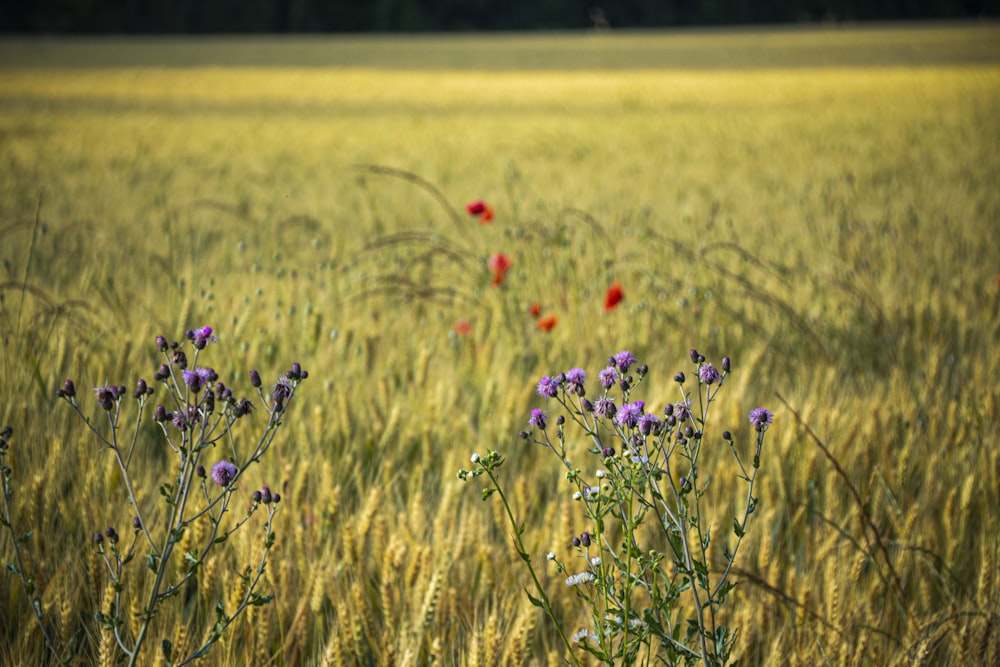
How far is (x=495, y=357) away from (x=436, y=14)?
56.8 metres

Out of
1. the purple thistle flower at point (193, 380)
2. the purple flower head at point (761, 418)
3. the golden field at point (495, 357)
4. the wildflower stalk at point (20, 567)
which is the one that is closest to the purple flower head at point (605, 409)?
the purple flower head at point (761, 418)

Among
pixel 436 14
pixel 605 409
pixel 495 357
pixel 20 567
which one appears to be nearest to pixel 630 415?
pixel 605 409

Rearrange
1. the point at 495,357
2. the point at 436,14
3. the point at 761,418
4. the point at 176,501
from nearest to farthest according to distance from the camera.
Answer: the point at 761,418, the point at 176,501, the point at 495,357, the point at 436,14

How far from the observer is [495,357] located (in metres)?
2.25

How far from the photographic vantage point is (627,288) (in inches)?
122

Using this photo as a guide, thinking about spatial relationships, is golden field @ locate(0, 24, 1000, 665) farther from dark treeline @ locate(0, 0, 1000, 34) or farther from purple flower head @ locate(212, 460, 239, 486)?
dark treeline @ locate(0, 0, 1000, 34)

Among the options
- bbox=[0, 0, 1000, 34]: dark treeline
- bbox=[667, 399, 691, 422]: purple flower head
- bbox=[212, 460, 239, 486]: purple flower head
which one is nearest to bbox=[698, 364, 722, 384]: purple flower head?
bbox=[667, 399, 691, 422]: purple flower head

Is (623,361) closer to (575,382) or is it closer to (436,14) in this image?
(575,382)

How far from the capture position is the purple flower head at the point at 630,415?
0.88m

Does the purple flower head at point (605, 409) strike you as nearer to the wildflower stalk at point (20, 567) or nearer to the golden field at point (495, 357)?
the golden field at point (495, 357)

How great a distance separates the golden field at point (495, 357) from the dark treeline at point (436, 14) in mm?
48130

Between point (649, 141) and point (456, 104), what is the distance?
607cm

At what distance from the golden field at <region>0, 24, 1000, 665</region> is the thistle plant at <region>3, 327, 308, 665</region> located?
0.05m

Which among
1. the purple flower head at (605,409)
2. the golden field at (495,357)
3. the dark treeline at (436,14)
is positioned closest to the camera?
the purple flower head at (605,409)
